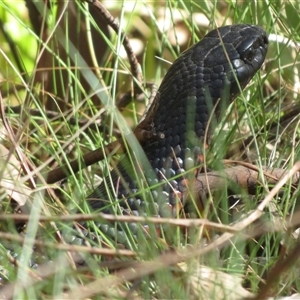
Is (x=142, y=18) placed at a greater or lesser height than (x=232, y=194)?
greater

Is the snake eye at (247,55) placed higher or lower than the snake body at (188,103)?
higher

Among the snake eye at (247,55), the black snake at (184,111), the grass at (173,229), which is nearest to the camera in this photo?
the grass at (173,229)

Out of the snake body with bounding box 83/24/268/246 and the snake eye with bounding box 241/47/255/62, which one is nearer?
the snake body with bounding box 83/24/268/246

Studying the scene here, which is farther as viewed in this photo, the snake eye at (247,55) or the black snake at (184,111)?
the snake eye at (247,55)

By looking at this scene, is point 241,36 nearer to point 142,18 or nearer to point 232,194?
point 232,194

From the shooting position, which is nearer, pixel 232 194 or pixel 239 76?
pixel 232 194

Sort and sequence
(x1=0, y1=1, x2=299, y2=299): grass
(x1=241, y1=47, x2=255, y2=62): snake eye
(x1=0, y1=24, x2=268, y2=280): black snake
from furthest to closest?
(x1=241, y1=47, x2=255, y2=62): snake eye, (x1=0, y1=24, x2=268, y2=280): black snake, (x1=0, y1=1, x2=299, y2=299): grass

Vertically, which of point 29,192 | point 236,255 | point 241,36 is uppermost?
point 241,36

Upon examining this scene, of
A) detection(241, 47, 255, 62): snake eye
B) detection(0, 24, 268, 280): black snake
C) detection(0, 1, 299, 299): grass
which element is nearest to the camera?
detection(0, 1, 299, 299): grass

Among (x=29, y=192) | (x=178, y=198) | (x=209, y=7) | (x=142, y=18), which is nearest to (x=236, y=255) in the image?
(x=178, y=198)
